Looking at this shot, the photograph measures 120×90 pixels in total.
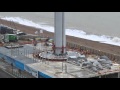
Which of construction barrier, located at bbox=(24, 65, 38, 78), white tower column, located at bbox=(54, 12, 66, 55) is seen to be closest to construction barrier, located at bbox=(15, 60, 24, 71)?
construction barrier, located at bbox=(24, 65, 38, 78)

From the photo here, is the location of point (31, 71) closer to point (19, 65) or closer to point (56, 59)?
point (19, 65)

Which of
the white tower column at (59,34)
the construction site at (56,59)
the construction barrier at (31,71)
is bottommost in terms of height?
the construction barrier at (31,71)

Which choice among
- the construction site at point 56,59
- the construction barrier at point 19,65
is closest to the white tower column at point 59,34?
the construction site at point 56,59

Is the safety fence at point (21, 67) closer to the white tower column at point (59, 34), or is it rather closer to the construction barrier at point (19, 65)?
the construction barrier at point (19, 65)

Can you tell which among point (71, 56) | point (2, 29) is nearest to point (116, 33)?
point (2, 29)

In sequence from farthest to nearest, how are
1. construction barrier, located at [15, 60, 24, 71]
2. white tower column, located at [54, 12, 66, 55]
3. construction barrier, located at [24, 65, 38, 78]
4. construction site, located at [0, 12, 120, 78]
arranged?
white tower column, located at [54, 12, 66, 55], construction barrier, located at [15, 60, 24, 71], construction barrier, located at [24, 65, 38, 78], construction site, located at [0, 12, 120, 78]

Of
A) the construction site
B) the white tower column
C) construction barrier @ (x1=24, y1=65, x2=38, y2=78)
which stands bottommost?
construction barrier @ (x1=24, y1=65, x2=38, y2=78)

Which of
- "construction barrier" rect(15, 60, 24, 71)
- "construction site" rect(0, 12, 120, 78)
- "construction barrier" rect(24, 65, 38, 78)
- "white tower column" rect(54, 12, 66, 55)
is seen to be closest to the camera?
"construction site" rect(0, 12, 120, 78)

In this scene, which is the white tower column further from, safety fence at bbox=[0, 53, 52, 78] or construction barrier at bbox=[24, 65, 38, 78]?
construction barrier at bbox=[24, 65, 38, 78]
